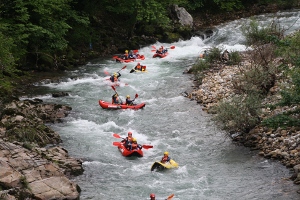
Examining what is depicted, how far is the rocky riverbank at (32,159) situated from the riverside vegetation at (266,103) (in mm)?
5410

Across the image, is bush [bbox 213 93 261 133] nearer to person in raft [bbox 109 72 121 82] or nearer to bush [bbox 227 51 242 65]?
bush [bbox 227 51 242 65]

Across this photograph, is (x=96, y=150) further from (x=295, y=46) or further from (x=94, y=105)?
(x=295, y=46)

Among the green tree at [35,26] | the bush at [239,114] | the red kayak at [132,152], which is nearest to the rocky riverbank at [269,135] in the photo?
the bush at [239,114]

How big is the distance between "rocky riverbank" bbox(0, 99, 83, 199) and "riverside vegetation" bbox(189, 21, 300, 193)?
5410 millimetres

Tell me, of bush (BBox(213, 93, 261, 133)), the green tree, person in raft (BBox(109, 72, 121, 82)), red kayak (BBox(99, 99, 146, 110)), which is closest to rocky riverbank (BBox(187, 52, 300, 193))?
bush (BBox(213, 93, 261, 133))

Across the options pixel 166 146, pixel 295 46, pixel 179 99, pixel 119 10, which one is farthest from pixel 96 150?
pixel 119 10

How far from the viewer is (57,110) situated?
17.7 meters

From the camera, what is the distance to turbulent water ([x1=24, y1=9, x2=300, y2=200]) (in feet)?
38.9

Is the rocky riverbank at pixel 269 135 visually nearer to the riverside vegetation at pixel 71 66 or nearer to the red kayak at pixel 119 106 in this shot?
the riverside vegetation at pixel 71 66

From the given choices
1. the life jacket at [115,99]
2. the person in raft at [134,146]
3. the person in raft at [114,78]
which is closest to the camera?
the person in raft at [134,146]

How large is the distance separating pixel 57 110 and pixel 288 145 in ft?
30.8

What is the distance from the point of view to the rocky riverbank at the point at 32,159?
1064 cm

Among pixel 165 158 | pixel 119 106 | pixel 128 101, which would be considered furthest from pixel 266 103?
pixel 119 106

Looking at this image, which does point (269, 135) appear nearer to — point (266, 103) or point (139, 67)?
point (266, 103)
